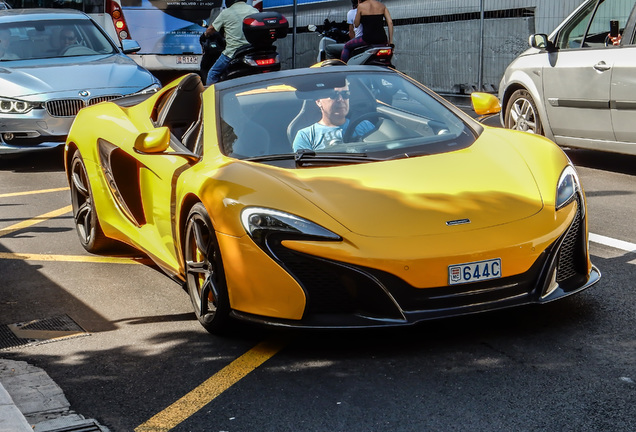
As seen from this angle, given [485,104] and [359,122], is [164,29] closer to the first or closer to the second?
[485,104]

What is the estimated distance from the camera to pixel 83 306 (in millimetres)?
6309

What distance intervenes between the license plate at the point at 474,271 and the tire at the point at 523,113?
6.30 m

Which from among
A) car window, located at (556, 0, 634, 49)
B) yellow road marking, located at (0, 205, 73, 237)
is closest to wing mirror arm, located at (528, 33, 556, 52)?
car window, located at (556, 0, 634, 49)

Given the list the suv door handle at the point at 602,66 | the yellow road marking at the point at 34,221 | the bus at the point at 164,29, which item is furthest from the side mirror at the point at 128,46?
the suv door handle at the point at 602,66

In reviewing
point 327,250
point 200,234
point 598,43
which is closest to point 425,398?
point 327,250

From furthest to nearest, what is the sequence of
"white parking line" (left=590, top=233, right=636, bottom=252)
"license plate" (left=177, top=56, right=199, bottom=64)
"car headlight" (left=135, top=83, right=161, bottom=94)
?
"license plate" (left=177, top=56, right=199, bottom=64) → "car headlight" (left=135, top=83, right=161, bottom=94) → "white parking line" (left=590, top=233, right=636, bottom=252)

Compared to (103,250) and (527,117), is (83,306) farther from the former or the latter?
(527,117)

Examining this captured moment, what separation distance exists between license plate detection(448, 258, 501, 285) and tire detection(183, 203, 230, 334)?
111 cm

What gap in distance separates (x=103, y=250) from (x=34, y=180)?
3.96 m

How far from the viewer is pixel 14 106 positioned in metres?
11.8

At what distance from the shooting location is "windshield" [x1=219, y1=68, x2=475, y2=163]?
586cm

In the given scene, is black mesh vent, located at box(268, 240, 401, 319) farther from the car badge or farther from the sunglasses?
the sunglasses

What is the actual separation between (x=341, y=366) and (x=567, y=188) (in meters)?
1.53

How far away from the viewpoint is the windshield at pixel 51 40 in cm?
1316
